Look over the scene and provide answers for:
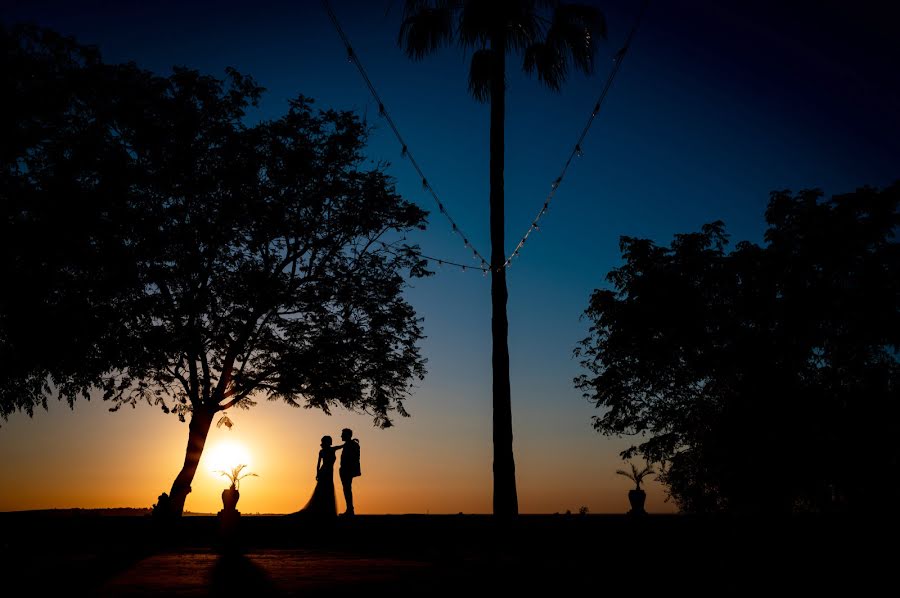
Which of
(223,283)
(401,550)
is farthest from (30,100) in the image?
(401,550)

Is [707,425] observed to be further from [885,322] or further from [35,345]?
[35,345]

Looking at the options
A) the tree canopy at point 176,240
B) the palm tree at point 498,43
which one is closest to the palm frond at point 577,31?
the palm tree at point 498,43

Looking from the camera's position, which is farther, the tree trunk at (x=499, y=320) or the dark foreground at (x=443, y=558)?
the tree trunk at (x=499, y=320)

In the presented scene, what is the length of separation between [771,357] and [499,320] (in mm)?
15427

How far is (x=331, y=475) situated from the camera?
14.3 meters

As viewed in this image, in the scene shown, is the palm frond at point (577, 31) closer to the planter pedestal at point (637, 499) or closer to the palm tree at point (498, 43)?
the palm tree at point (498, 43)

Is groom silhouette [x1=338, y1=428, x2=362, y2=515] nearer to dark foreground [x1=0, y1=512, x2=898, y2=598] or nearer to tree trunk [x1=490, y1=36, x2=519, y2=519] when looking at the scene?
dark foreground [x1=0, y1=512, x2=898, y2=598]

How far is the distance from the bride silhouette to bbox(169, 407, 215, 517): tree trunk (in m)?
7.48

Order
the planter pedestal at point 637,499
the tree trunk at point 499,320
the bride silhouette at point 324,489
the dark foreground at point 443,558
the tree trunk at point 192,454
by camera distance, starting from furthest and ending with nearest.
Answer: the tree trunk at point 192,454, the planter pedestal at point 637,499, the bride silhouette at point 324,489, the tree trunk at point 499,320, the dark foreground at point 443,558

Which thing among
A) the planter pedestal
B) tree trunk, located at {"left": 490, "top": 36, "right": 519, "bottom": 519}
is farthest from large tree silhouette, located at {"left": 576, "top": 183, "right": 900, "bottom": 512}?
tree trunk, located at {"left": 490, "top": 36, "right": 519, "bottom": 519}

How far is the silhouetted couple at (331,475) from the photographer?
13961 mm

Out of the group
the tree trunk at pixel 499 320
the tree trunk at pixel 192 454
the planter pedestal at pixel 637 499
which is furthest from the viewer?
the tree trunk at pixel 192 454

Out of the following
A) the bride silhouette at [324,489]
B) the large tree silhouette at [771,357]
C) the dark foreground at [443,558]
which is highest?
the large tree silhouette at [771,357]

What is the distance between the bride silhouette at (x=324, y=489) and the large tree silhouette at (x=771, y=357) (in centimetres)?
1352
